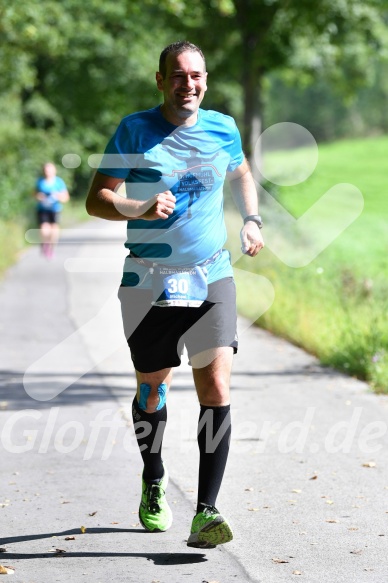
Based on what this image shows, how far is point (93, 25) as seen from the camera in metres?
43.2

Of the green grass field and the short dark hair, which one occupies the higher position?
the short dark hair

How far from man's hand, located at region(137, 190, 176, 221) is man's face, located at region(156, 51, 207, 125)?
424 millimetres

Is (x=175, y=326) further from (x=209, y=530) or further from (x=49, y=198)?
(x=49, y=198)

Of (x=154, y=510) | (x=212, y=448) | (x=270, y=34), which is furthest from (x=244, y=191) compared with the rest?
(x=270, y=34)

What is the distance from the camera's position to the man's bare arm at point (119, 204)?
465cm

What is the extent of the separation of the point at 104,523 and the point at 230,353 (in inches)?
39.8

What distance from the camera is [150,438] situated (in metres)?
5.29

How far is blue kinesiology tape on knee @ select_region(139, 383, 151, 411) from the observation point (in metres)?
5.23

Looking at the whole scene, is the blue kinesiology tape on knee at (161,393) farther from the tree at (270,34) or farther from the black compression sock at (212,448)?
the tree at (270,34)

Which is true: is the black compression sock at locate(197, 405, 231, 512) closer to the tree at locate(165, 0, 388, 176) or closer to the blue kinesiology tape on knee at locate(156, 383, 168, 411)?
the blue kinesiology tape on knee at locate(156, 383, 168, 411)

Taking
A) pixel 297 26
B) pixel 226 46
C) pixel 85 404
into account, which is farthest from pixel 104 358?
pixel 226 46

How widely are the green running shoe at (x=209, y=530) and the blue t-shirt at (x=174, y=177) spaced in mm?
959

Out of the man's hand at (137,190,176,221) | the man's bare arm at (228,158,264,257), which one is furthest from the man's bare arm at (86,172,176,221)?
the man's bare arm at (228,158,264,257)

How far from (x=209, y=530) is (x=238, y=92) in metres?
48.7
